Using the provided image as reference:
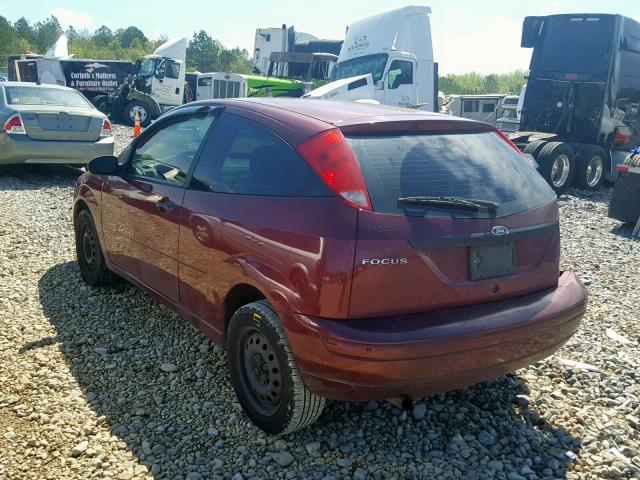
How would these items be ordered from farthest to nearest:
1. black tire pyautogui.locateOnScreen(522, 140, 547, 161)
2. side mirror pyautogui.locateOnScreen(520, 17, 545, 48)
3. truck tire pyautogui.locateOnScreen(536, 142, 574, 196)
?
side mirror pyautogui.locateOnScreen(520, 17, 545, 48) < black tire pyautogui.locateOnScreen(522, 140, 547, 161) < truck tire pyautogui.locateOnScreen(536, 142, 574, 196)

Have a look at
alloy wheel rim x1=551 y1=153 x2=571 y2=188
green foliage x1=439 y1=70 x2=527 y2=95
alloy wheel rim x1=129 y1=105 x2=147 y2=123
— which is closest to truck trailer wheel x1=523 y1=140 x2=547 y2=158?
alloy wheel rim x1=551 y1=153 x2=571 y2=188

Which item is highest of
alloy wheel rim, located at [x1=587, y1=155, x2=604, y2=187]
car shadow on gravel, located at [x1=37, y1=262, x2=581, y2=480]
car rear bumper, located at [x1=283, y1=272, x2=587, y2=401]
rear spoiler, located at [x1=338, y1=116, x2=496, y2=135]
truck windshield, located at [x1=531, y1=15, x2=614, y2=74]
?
truck windshield, located at [x1=531, y1=15, x2=614, y2=74]

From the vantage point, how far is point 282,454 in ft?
9.75

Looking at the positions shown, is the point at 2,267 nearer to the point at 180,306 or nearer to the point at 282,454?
the point at 180,306

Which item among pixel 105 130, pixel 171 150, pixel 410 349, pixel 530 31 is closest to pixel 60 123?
pixel 105 130

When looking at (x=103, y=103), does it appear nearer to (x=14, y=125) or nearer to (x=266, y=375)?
(x=14, y=125)

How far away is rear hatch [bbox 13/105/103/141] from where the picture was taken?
9.42 metres

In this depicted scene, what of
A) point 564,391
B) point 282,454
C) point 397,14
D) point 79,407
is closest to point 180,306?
point 79,407

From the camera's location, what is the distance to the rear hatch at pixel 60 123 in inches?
371

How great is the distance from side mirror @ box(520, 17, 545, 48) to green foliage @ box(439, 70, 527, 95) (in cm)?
3488

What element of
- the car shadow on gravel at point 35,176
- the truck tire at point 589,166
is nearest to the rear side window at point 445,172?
the car shadow on gravel at point 35,176

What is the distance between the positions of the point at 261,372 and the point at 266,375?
0.03m

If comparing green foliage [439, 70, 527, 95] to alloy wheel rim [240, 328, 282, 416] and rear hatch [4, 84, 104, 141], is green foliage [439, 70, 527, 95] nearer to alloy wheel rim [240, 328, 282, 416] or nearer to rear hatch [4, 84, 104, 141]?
rear hatch [4, 84, 104, 141]

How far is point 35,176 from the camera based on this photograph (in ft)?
34.8
